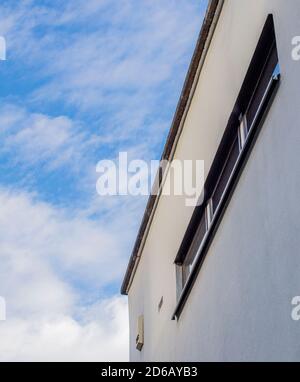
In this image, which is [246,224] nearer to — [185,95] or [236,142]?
[236,142]

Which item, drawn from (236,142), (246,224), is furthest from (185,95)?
(246,224)

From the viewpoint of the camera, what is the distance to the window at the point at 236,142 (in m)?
5.97

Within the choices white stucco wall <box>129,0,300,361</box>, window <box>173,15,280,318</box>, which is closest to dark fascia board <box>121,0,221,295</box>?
white stucco wall <box>129,0,300,361</box>

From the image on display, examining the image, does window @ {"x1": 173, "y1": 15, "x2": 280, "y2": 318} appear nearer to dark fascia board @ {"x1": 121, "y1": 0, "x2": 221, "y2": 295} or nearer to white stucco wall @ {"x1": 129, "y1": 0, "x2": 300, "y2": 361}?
white stucco wall @ {"x1": 129, "y1": 0, "x2": 300, "y2": 361}

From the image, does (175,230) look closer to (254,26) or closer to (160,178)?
(160,178)

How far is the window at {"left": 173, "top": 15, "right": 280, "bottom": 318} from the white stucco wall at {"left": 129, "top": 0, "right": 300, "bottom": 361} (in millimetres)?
103

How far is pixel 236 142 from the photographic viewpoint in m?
7.06

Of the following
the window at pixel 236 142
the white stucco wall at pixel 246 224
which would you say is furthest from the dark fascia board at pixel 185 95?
the window at pixel 236 142

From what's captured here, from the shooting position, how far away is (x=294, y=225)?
189 inches

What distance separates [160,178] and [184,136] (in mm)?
1375

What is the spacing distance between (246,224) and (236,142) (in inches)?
51.3
